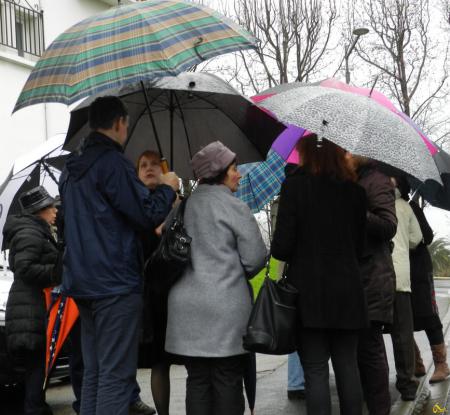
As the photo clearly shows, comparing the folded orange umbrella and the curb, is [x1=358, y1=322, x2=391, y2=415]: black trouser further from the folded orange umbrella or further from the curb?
the folded orange umbrella

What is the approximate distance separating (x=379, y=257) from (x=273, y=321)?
117 centimetres

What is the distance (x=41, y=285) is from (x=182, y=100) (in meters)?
1.63

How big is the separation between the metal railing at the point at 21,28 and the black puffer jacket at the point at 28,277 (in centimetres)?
935

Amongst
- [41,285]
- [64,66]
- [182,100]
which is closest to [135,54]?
[64,66]

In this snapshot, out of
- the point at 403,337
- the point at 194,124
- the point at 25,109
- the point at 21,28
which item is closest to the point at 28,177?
the point at 194,124

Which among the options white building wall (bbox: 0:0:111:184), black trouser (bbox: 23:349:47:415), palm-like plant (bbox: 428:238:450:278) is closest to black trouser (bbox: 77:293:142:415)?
black trouser (bbox: 23:349:47:415)

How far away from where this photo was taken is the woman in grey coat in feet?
12.7

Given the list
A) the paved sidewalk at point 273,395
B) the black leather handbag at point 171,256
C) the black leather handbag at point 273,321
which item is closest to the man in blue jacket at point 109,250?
the black leather handbag at point 171,256

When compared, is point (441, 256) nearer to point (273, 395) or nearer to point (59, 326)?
point (273, 395)

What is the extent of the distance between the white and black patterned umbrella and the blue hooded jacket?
0.87 metres

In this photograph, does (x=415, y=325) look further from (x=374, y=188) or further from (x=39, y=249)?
(x=39, y=249)

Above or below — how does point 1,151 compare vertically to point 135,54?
below

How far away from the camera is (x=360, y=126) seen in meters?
3.84

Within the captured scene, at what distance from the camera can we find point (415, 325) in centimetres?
644
